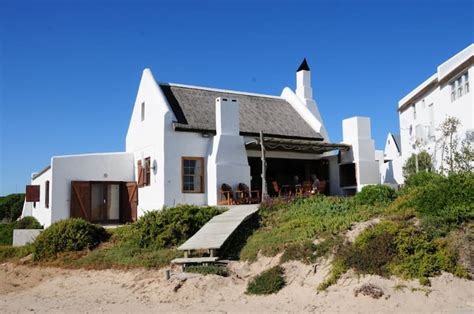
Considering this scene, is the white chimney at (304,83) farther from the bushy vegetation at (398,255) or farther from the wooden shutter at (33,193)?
the bushy vegetation at (398,255)

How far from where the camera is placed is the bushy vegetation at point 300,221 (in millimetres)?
13578

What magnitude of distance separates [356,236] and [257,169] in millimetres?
13472

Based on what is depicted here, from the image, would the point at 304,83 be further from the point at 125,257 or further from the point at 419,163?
the point at 125,257

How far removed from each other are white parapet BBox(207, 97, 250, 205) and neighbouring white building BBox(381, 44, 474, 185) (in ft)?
29.3

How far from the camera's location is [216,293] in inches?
Answer: 464

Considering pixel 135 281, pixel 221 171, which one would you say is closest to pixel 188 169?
pixel 221 171

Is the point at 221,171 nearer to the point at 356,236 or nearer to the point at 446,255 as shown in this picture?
the point at 356,236

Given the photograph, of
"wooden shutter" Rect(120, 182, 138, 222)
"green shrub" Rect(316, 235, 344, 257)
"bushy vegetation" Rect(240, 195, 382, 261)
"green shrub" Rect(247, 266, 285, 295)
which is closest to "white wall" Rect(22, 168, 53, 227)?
"wooden shutter" Rect(120, 182, 138, 222)

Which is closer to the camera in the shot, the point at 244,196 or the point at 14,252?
the point at 14,252

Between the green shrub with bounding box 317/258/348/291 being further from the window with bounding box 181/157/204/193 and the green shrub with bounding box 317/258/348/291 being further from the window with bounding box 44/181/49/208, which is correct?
the window with bounding box 44/181/49/208

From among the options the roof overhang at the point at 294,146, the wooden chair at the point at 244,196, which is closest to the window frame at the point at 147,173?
the wooden chair at the point at 244,196

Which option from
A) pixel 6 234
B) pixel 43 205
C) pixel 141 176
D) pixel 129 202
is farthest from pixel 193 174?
pixel 6 234

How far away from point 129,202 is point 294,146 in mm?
8255

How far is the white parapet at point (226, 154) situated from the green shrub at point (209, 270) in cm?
817
